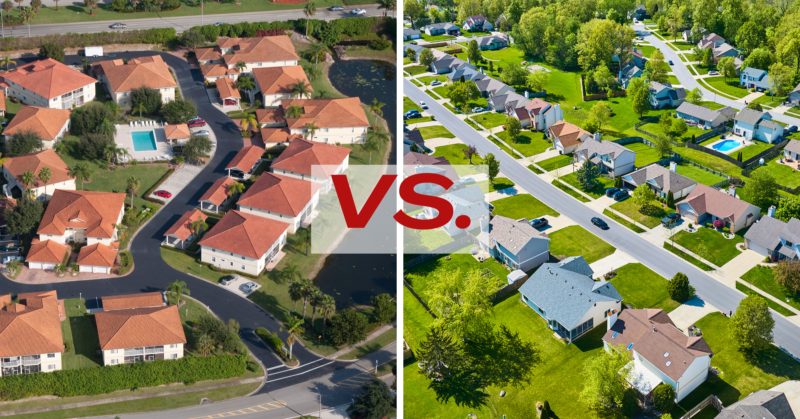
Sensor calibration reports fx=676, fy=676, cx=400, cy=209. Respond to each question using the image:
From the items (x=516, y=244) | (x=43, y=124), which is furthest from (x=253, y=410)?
(x=43, y=124)

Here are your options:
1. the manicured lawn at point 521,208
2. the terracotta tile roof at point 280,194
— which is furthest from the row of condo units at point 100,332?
the manicured lawn at point 521,208

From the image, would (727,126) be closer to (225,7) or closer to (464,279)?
(464,279)

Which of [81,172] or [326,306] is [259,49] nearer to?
[81,172]

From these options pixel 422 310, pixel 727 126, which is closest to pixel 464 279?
pixel 422 310

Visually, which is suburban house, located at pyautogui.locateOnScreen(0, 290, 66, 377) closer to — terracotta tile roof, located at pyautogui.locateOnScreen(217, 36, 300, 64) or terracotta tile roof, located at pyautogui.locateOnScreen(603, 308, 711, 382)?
terracotta tile roof, located at pyautogui.locateOnScreen(603, 308, 711, 382)

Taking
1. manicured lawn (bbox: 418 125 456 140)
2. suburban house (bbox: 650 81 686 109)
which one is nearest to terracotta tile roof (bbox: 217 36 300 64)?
manicured lawn (bbox: 418 125 456 140)

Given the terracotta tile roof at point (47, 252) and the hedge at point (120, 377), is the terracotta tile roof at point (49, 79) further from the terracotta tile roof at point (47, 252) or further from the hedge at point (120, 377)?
the hedge at point (120, 377)
